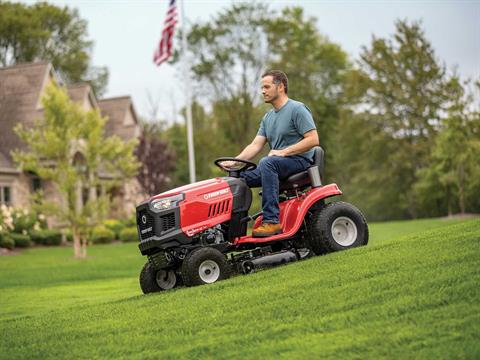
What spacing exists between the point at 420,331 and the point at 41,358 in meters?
2.94

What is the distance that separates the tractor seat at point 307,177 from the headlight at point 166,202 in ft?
4.12

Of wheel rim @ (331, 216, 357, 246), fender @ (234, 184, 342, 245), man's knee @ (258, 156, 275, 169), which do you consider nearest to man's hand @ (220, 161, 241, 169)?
man's knee @ (258, 156, 275, 169)

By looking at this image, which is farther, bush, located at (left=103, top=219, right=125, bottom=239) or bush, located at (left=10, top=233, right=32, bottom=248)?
bush, located at (left=103, top=219, right=125, bottom=239)

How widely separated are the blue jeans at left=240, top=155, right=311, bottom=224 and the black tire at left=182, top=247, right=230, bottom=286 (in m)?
0.67

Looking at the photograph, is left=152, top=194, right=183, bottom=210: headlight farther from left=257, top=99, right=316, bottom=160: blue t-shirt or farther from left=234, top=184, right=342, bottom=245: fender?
left=257, top=99, right=316, bottom=160: blue t-shirt

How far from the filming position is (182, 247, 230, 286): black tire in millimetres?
8906

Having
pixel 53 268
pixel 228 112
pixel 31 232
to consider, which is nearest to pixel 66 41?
pixel 228 112

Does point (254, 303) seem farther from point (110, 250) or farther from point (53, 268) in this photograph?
point (110, 250)

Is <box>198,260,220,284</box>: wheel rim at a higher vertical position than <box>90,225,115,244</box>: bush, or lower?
lower

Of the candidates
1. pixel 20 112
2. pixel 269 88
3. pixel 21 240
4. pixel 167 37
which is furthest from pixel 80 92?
pixel 269 88

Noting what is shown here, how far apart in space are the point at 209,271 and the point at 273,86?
7.20ft

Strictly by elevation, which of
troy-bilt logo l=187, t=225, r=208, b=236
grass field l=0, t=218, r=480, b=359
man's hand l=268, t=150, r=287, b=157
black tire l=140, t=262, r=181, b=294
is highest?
man's hand l=268, t=150, r=287, b=157

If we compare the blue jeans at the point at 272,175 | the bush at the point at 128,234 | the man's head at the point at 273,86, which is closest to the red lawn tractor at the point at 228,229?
the blue jeans at the point at 272,175

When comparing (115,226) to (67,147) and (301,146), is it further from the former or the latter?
(301,146)
